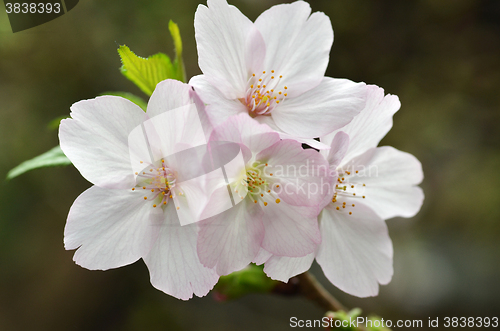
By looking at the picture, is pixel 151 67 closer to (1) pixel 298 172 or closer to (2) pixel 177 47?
(2) pixel 177 47

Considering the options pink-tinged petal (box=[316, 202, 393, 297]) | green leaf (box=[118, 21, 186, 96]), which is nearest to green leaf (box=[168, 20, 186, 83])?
green leaf (box=[118, 21, 186, 96])

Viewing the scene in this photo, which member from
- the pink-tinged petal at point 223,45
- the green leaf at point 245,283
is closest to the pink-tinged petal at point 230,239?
the pink-tinged petal at point 223,45

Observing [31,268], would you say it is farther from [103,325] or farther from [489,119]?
[489,119]

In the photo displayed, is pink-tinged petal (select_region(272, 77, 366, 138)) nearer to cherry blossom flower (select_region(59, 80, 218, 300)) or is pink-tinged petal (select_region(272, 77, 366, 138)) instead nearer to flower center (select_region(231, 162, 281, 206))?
flower center (select_region(231, 162, 281, 206))

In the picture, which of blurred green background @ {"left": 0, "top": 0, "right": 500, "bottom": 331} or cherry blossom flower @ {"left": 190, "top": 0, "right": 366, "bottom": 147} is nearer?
cherry blossom flower @ {"left": 190, "top": 0, "right": 366, "bottom": 147}

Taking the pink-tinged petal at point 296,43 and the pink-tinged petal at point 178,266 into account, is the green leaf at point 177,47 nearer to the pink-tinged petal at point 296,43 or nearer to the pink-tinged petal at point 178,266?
the pink-tinged petal at point 296,43

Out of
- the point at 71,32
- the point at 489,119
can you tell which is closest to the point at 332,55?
the point at 489,119

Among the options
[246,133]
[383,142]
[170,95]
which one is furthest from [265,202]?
[383,142]
